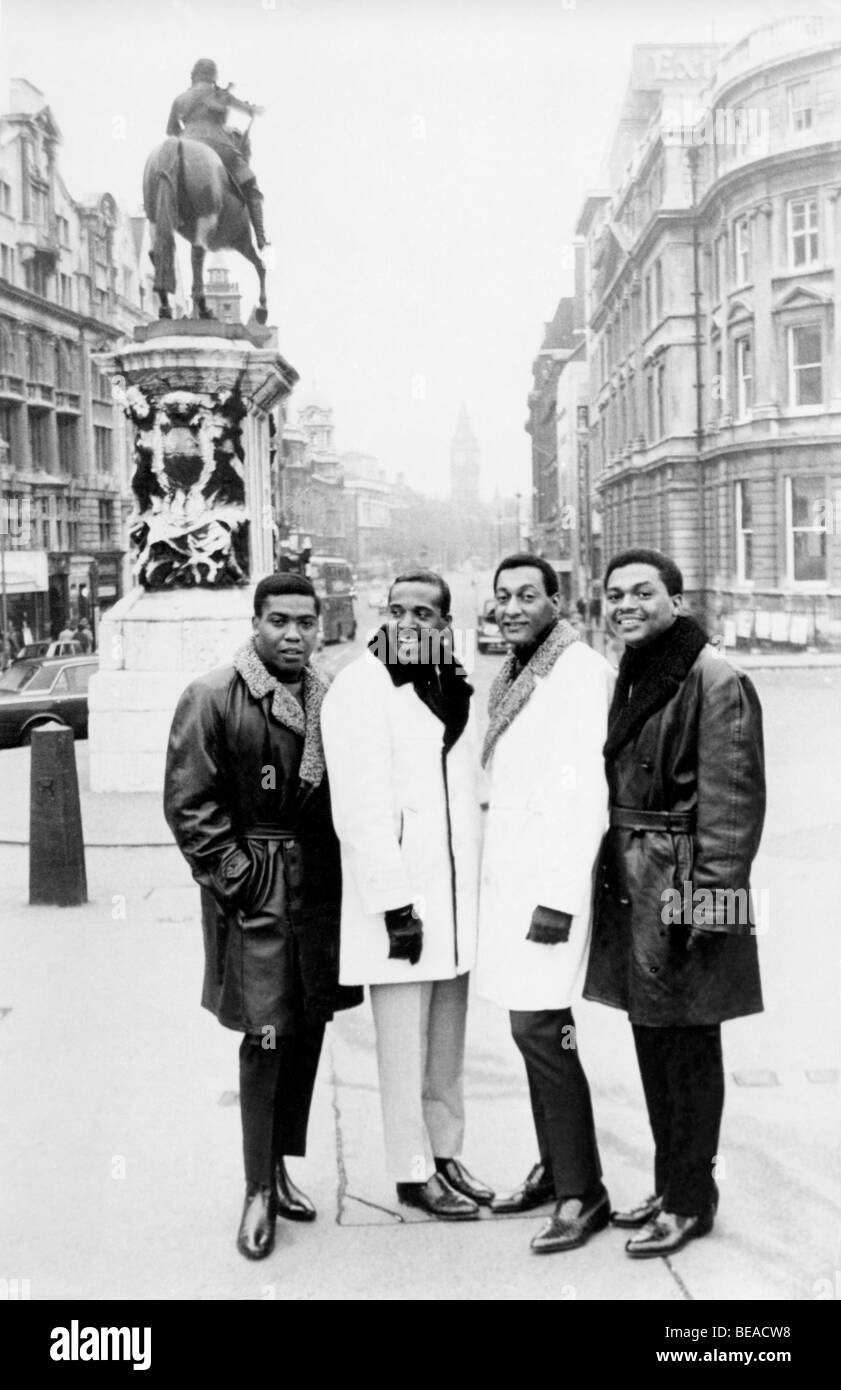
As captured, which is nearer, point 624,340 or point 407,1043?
point 407,1043

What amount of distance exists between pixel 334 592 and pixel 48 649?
783 centimetres

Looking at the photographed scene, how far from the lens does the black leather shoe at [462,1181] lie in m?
3.78

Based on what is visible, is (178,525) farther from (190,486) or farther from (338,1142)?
(338,1142)

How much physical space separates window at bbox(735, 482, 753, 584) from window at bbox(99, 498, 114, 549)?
36.0 feet

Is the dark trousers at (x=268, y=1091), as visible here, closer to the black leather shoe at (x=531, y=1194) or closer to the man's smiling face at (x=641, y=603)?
the black leather shoe at (x=531, y=1194)

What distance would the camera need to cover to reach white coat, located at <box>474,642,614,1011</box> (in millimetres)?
3539

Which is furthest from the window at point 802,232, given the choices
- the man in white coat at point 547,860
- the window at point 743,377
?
the man in white coat at point 547,860

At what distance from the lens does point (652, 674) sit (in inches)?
Result: 139

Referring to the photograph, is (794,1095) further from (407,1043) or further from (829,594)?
(829,594)

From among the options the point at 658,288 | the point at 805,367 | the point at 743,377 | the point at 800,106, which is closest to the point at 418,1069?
the point at 800,106

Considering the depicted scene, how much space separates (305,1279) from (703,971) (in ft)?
4.22
